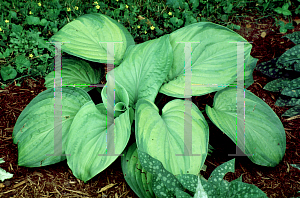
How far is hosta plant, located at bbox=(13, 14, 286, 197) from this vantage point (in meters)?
1.88

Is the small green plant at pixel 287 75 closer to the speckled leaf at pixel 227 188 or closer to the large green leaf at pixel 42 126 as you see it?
the speckled leaf at pixel 227 188

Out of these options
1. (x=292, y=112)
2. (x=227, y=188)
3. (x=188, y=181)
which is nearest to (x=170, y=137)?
(x=188, y=181)

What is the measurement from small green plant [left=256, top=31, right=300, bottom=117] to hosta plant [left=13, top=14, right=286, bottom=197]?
1.92 ft

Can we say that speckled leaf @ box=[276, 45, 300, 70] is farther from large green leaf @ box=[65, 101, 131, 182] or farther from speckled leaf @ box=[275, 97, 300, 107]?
large green leaf @ box=[65, 101, 131, 182]

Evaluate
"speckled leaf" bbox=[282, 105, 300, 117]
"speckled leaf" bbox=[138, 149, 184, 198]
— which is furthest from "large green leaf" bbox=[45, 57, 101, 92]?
"speckled leaf" bbox=[282, 105, 300, 117]

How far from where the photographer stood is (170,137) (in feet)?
6.16

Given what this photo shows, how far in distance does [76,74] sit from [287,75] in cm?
210

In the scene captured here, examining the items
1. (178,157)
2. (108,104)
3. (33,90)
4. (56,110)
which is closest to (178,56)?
(108,104)

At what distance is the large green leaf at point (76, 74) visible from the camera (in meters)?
2.44

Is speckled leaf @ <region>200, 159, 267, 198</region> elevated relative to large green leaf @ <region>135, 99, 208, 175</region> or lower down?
lower down

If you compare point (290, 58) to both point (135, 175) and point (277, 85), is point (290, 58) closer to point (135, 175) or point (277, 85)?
point (277, 85)

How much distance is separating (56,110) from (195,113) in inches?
42.7

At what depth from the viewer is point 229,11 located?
3.39 meters

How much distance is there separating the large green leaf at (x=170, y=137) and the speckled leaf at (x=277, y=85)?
1.15 metres
